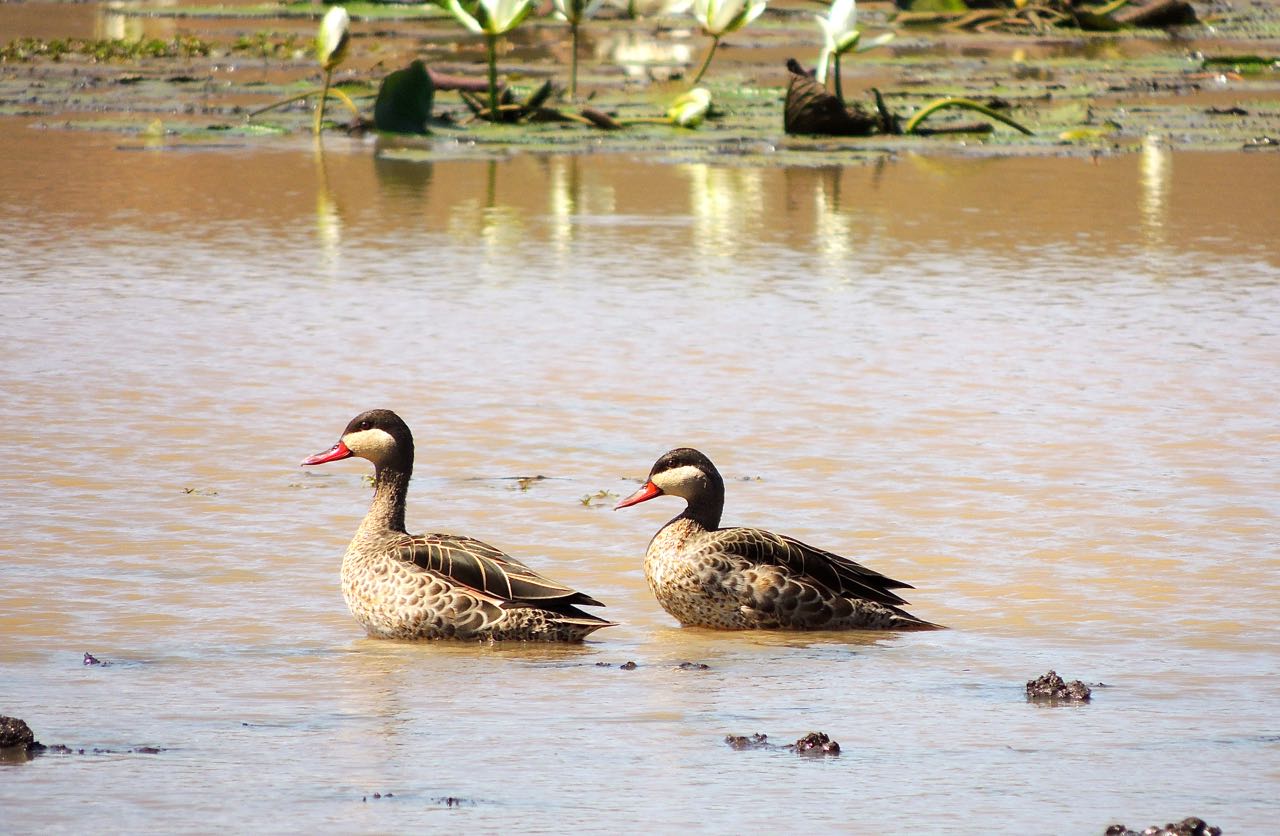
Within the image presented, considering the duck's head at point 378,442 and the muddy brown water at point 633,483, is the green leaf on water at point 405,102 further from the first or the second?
the duck's head at point 378,442

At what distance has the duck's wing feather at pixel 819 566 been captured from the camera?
21.8 ft

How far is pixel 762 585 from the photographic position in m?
6.77

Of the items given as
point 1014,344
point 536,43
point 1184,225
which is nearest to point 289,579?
point 1014,344

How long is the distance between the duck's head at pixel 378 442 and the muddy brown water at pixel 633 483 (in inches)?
15.5

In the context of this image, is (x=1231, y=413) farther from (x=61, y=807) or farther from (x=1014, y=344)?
(x=61, y=807)

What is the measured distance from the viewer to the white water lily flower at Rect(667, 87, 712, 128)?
18.8m

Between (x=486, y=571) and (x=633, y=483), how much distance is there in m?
1.90

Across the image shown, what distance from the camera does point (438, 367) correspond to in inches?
417

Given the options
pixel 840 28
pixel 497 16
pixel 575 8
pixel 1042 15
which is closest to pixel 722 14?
pixel 840 28

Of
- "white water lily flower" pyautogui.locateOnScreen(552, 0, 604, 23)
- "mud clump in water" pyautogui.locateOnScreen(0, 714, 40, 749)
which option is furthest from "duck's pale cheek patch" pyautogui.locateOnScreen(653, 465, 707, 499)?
"white water lily flower" pyautogui.locateOnScreen(552, 0, 604, 23)

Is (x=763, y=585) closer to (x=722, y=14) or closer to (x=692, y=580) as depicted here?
(x=692, y=580)

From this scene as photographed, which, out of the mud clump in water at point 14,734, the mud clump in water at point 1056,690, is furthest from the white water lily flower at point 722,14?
the mud clump in water at point 14,734

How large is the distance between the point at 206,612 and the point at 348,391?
3588 millimetres

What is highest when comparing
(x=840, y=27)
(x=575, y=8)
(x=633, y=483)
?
(x=575, y=8)
